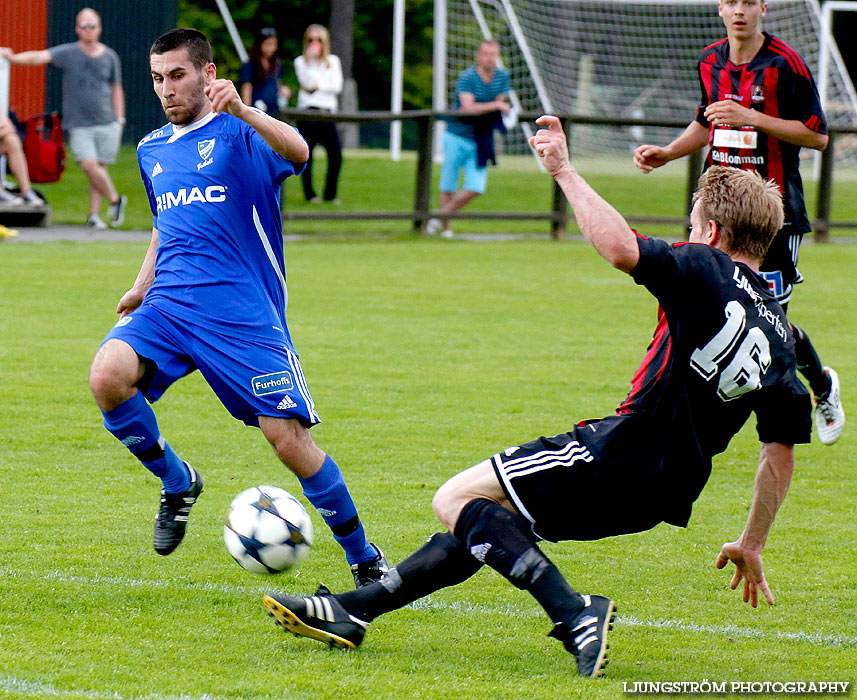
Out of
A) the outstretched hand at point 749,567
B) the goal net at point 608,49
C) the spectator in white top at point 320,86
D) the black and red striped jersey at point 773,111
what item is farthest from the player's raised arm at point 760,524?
the goal net at point 608,49

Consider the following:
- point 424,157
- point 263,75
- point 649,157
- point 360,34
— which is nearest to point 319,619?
point 649,157

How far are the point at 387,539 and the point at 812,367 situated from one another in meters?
2.38

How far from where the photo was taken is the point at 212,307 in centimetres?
444

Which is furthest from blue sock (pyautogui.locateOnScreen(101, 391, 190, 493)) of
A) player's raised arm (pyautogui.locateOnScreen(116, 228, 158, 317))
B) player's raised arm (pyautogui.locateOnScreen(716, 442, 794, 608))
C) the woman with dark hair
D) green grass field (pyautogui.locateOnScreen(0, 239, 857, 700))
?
the woman with dark hair

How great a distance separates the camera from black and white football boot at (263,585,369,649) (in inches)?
148

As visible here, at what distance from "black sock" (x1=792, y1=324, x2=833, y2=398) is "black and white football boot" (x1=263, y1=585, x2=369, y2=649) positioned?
291 centimetres

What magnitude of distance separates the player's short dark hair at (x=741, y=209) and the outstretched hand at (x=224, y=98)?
153cm

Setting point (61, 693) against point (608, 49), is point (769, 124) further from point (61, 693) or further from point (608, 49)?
point (608, 49)

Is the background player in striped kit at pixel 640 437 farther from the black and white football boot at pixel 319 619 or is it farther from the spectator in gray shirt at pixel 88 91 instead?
the spectator in gray shirt at pixel 88 91

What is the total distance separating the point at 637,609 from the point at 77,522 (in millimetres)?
2234

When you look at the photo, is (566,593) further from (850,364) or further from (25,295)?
(25,295)

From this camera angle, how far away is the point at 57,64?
14992 mm

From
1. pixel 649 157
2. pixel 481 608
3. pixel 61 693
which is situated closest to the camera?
pixel 61 693

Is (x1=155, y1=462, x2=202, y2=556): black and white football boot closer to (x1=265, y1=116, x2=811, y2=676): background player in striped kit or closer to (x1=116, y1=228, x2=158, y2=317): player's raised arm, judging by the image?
(x1=116, y1=228, x2=158, y2=317): player's raised arm
